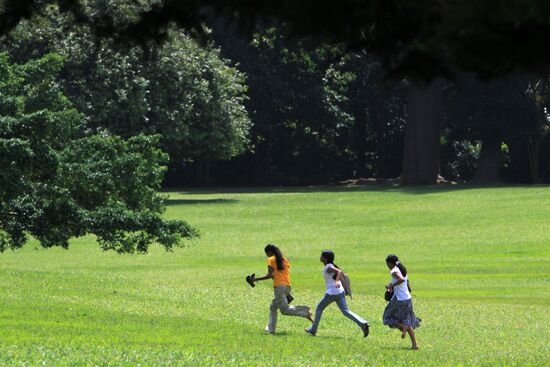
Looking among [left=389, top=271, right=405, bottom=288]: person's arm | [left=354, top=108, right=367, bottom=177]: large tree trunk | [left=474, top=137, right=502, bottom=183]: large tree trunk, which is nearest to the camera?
[left=389, top=271, right=405, bottom=288]: person's arm

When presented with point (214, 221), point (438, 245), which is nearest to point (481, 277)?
point (438, 245)

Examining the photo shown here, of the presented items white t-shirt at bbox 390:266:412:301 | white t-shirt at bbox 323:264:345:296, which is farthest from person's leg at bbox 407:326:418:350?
white t-shirt at bbox 323:264:345:296

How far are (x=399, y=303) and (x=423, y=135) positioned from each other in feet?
170

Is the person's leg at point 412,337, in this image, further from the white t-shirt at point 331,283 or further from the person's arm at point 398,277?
the white t-shirt at point 331,283

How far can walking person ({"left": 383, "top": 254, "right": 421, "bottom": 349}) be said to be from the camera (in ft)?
63.5

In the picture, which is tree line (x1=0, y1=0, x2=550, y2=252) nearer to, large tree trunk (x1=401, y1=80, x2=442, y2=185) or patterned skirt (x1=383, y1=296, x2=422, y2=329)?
large tree trunk (x1=401, y1=80, x2=442, y2=185)

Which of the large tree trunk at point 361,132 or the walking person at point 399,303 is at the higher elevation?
the large tree trunk at point 361,132

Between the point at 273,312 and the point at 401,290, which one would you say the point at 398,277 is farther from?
the point at 273,312

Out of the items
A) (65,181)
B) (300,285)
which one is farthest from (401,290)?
(300,285)

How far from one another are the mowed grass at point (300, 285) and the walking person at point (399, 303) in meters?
0.42

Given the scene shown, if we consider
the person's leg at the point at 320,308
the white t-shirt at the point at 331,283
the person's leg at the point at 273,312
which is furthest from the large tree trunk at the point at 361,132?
the white t-shirt at the point at 331,283

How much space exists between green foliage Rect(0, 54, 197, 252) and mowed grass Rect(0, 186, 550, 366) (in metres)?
1.29

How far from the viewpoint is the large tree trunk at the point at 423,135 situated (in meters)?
70.1

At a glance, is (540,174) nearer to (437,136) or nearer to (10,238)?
(437,136)
